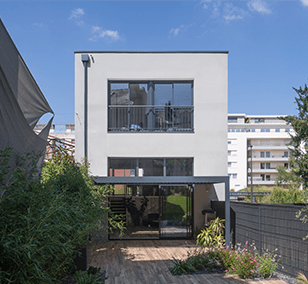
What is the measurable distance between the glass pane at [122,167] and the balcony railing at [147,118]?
109 cm

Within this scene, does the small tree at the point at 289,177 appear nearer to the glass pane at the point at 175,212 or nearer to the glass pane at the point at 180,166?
the glass pane at the point at 175,212

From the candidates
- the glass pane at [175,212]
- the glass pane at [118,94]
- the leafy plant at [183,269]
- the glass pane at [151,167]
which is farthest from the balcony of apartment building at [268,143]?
the leafy plant at [183,269]

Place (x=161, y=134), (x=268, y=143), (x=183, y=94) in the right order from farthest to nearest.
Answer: (x=268, y=143) → (x=183, y=94) → (x=161, y=134)

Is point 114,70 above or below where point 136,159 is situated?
above

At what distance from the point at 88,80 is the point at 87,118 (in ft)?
4.43

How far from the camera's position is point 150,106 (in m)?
10.5

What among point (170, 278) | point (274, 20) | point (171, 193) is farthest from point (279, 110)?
point (170, 278)

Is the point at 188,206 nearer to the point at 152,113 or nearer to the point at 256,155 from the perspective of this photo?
the point at 152,113

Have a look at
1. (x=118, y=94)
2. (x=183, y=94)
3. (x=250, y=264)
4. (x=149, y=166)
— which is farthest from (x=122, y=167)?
(x=250, y=264)

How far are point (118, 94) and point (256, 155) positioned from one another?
4455 centimetres

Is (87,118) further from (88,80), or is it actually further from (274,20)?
(274,20)

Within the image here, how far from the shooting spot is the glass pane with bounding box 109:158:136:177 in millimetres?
10312

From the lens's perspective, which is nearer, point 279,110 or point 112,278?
point 112,278

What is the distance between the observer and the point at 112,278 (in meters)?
6.59
